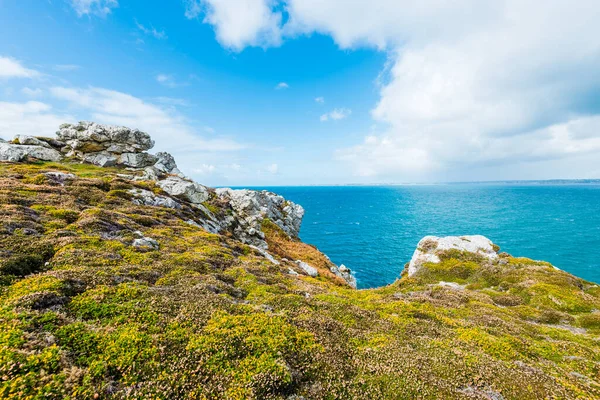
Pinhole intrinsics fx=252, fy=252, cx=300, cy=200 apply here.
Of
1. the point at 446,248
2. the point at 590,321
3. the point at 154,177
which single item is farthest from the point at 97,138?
the point at 590,321

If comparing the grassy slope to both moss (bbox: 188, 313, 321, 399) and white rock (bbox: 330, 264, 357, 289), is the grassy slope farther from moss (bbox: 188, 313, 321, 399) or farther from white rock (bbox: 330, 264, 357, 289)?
white rock (bbox: 330, 264, 357, 289)

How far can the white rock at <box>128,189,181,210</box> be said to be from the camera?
3844 cm

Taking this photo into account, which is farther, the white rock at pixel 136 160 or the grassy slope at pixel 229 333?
the white rock at pixel 136 160

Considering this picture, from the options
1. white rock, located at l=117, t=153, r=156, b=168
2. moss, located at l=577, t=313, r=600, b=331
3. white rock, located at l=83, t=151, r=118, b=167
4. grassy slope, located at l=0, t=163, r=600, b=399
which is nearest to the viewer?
grassy slope, located at l=0, t=163, r=600, b=399

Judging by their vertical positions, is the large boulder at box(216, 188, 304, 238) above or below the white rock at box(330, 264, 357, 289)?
above

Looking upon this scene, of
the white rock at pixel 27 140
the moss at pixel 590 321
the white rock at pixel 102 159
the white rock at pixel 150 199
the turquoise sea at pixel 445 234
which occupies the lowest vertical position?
the turquoise sea at pixel 445 234

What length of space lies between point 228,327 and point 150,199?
35.5 m

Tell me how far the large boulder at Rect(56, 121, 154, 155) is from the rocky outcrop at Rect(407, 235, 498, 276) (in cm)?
7190

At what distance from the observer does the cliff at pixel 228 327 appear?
28.5ft

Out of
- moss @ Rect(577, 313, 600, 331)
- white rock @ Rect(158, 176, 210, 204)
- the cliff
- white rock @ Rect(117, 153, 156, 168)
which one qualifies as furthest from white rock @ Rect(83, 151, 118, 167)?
moss @ Rect(577, 313, 600, 331)

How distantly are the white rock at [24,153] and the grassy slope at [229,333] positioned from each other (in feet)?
117

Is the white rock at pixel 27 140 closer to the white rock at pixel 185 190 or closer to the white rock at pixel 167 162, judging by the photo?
the white rock at pixel 167 162

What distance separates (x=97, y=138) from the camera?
6344 cm

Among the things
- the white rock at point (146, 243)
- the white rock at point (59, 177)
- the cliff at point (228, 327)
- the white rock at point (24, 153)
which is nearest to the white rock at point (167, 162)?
the white rock at point (24, 153)
